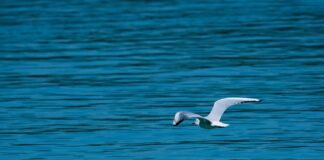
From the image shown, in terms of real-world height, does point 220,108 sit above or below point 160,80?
below

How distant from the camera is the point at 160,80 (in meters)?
27.9

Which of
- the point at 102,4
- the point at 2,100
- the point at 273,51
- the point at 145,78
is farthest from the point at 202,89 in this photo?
the point at 102,4

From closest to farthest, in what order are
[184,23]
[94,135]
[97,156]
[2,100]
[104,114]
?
[97,156]
[94,135]
[104,114]
[2,100]
[184,23]

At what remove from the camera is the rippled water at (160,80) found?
20.5 meters

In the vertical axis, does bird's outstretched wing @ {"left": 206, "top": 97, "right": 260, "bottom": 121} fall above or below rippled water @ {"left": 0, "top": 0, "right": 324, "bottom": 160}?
below

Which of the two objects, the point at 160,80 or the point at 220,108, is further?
the point at 160,80

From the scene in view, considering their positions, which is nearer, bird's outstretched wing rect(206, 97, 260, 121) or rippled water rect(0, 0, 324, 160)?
bird's outstretched wing rect(206, 97, 260, 121)

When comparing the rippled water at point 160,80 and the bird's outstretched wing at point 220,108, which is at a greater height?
the rippled water at point 160,80

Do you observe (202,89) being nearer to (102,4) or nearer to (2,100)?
(2,100)

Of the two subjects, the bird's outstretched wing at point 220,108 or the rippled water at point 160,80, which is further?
the rippled water at point 160,80

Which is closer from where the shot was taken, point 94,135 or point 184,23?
point 94,135

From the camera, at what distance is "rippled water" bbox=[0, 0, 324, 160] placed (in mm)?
20469

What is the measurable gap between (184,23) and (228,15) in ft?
6.49

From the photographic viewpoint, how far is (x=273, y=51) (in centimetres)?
3225
